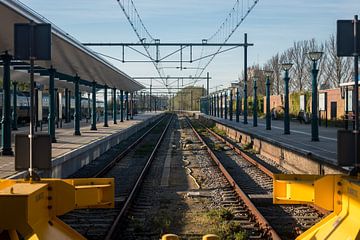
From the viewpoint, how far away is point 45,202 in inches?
238

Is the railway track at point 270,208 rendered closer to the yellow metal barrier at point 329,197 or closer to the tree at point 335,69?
the yellow metal barrier at point 329,197

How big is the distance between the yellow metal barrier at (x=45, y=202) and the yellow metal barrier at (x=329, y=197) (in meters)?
2.22

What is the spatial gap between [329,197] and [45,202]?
3.30 m

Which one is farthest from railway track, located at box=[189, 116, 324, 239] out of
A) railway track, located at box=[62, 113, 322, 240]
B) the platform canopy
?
the platform canopy

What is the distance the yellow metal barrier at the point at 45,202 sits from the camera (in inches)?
212

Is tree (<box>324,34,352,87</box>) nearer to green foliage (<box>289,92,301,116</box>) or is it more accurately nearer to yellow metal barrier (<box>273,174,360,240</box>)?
green foliage (<box>289,92,301,116</box>)

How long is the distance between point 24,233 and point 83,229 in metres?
3.42

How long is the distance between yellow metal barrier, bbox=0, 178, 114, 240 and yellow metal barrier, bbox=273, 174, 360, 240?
222 cm

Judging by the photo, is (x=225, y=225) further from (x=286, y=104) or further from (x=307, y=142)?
(x=286, y=104)

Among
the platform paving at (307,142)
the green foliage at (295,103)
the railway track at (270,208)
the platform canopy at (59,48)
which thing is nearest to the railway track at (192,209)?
the railway track at (270,208)

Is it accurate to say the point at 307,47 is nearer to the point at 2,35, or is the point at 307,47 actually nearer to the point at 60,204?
the point at 2,35

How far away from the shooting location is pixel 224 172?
15766 millimetres

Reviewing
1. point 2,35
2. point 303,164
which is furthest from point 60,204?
point 303,164

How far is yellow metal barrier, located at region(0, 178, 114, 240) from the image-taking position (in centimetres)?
539
